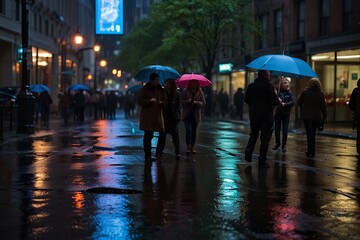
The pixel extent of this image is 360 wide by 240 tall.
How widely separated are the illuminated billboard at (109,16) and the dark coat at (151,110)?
33.9 metres

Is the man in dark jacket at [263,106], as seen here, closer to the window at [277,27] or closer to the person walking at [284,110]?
the person walking at [284,110]

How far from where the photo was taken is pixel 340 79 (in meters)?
28.8

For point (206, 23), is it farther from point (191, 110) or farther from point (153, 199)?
point (153, 199)

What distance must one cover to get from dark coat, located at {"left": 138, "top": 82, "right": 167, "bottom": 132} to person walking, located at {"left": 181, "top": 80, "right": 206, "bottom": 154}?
1426mm

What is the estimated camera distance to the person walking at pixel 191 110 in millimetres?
13070

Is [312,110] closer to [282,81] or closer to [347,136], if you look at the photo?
[282,81]

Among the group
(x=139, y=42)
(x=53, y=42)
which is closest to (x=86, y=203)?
(x=53, y=42)

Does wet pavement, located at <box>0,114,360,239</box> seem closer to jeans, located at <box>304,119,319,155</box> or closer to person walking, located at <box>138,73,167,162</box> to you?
jeans, located at <box>304,119,319,155</box>

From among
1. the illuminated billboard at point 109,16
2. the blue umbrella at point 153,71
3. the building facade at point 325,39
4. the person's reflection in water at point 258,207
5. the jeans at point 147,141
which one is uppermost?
the illuminated billboard at point 109,16

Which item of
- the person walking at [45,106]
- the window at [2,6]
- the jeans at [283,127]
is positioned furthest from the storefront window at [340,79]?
the window at [2,6]

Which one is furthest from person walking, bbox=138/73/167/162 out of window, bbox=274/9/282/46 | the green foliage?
window, bbox=274/9/282/46

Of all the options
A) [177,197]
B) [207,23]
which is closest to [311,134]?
[177,197]

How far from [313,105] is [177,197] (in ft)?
21.1

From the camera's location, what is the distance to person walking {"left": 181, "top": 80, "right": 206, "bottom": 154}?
515 inches
